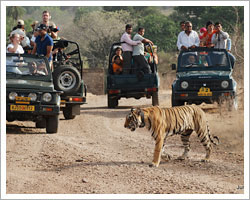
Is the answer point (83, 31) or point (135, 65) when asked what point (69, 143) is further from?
point (83, 31)

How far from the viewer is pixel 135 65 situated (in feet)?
51.3

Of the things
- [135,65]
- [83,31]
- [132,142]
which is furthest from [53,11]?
[132,142]

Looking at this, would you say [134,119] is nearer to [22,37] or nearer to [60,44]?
[22,37]

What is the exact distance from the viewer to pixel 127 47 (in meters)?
15.3

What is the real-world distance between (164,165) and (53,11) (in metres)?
80.2

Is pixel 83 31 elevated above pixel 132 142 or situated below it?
above

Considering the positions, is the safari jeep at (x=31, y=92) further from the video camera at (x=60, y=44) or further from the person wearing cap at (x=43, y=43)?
the video camera at (x=60, y=44)

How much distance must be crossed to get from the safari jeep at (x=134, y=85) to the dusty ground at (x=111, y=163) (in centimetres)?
301

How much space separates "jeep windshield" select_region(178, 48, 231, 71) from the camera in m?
14.1

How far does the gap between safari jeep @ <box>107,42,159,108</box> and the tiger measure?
6803 millimetres

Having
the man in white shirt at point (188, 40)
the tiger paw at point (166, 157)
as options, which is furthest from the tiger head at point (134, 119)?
the man in white shirt at point (188, 40)

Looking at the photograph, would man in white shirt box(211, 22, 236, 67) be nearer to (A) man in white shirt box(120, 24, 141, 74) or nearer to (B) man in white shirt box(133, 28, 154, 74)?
(B) man in white shirt box(133, 28, 154, 74)

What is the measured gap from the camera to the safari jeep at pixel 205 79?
13484 millimetres

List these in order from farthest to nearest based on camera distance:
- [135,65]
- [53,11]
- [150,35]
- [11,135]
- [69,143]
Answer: [53,11], [150,35], [135,65], [11,135], [69,143]
